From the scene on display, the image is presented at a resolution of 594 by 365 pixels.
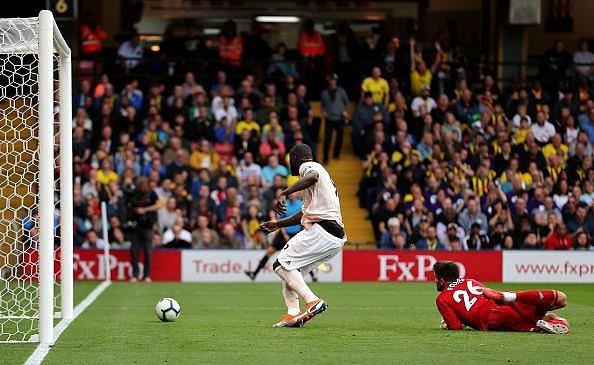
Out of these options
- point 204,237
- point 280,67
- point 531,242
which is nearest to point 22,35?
point 204,237

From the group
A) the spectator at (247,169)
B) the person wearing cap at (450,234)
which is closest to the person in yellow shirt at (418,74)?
the spectator at (247,169)

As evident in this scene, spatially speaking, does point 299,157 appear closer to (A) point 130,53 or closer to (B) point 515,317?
(B) point 515,317

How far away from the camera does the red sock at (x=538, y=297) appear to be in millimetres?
12359

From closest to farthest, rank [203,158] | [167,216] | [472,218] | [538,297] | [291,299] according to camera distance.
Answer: [538,297] < [291,299] < [167,216] < [472,218] < [203,158]

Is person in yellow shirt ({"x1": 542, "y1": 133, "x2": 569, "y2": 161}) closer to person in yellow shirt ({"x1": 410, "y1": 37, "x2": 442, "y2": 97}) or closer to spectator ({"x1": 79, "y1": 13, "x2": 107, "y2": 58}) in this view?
person in yellow shirt ({"x1": 410, "y1": 37, "x2": 442, "y2": 97})

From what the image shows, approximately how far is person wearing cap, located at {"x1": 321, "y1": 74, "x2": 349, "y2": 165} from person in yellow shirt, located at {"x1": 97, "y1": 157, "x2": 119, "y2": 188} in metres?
5.57

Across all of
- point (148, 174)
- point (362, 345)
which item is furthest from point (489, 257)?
point (362, 345)

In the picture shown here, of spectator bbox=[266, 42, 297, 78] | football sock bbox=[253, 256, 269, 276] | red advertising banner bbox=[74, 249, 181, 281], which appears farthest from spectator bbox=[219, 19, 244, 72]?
football sock bbox=[253, 256, 269, 276]

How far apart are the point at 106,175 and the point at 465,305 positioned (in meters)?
15.5

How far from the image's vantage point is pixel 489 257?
26.0 meters

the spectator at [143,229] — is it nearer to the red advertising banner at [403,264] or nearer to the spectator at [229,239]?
the spectator at [229,239]

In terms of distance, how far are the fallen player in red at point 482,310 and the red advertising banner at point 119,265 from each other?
13112 mm

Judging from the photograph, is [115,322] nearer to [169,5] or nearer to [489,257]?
[489,257]

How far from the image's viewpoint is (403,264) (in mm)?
25906
